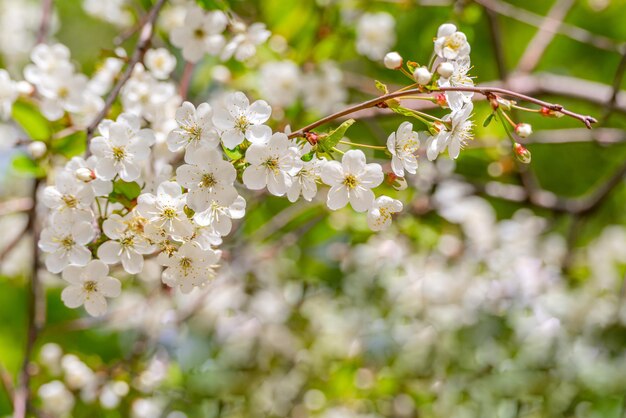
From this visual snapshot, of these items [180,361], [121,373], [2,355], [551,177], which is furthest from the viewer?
[551,177]

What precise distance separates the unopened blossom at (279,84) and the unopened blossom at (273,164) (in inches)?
32.9

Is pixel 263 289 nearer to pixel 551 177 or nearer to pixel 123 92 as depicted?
pixel 123 92

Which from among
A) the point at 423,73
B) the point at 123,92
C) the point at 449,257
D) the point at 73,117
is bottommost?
the point at 449,257

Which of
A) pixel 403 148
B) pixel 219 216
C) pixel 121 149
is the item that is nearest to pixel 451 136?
pixel 403 148

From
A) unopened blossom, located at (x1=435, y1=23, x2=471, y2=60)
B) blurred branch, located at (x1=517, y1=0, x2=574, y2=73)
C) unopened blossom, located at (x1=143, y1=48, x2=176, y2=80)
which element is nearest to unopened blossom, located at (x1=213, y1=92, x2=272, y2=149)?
unopened blossom, located at (x1=435, y1=23, x2=471, y2=60)

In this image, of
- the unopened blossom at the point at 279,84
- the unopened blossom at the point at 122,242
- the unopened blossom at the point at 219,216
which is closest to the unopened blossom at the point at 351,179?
the unopened blossom at the point at 219,216

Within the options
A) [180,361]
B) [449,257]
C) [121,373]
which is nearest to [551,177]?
[449,257]

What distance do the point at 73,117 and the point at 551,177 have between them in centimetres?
242

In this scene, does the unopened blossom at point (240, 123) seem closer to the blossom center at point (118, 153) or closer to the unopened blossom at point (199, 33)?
the blossom center at point (118, 153)

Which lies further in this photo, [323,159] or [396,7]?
[396,7]

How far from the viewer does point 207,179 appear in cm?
75

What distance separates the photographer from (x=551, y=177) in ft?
10.6

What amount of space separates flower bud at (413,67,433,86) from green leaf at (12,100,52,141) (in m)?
0.78

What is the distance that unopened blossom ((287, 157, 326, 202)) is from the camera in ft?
2.59
